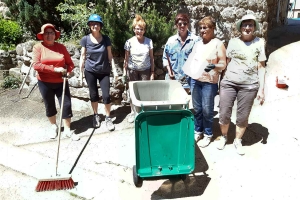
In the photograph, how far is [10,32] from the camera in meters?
7.14

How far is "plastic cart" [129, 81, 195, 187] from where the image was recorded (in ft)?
9.89

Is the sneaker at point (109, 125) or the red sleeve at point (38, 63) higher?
the red sleeve at point (38, 63)

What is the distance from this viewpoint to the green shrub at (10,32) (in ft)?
23.3

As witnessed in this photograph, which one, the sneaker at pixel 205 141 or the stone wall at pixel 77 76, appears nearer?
the sneaker at pixel 205 141

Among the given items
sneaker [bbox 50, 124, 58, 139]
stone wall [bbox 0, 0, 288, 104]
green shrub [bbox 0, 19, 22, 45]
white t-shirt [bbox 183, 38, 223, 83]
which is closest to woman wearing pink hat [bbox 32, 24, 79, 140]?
sneaker [bbox 50, 124, 58, 139]

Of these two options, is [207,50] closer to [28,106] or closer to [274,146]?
[274,146]

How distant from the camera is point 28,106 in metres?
5.77

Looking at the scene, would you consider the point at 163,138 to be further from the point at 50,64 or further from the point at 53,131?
the point at 53,131

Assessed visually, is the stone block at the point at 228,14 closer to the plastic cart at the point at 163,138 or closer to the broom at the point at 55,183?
the plastic cart at the point at 163,138

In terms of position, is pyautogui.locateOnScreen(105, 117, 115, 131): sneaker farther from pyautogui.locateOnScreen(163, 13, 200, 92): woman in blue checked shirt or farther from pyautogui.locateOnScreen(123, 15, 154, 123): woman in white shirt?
pyautogui.locateOnScreen(163, 13, 200, 92): woman in blue checked shirt

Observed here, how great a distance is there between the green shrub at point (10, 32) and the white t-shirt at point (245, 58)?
18.8ft

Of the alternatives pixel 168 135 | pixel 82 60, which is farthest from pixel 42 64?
pixel 168 135

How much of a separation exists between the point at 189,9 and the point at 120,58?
1.78 m

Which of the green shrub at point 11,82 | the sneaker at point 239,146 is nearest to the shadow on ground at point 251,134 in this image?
the sneaker at point 239,146
